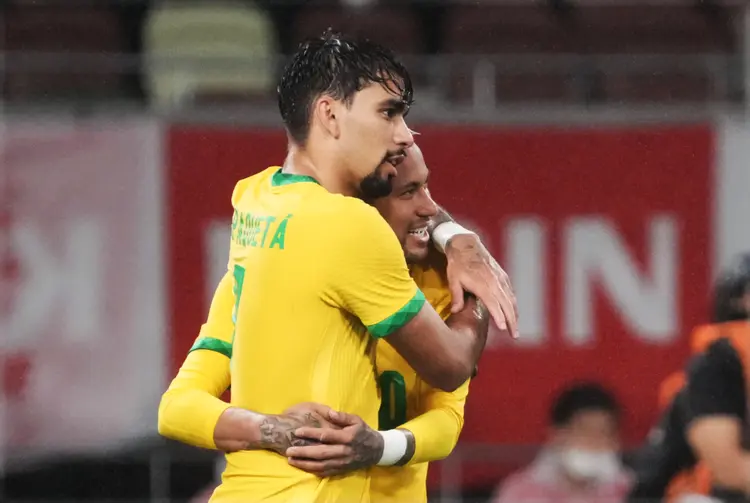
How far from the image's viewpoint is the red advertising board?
19.9 feet

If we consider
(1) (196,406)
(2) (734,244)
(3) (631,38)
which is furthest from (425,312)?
(3) (631,38)

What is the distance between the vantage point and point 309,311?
2.54 m

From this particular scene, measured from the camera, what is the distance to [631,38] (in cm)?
719

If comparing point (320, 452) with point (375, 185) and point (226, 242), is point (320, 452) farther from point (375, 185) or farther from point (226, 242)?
point (226, 242)

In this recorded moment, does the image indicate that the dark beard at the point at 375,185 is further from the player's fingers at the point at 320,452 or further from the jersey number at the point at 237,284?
the player's fingers at the point at 320,452

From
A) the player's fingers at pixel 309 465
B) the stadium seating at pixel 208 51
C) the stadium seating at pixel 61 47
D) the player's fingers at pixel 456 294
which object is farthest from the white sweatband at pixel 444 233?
the stadium seating at pixel 61 47

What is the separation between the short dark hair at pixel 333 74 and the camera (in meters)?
2.62

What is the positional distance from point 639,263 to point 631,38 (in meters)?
1.51

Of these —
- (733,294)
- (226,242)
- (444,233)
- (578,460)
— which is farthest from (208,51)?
(444,233)

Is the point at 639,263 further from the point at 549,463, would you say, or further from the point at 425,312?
the point at 425,312

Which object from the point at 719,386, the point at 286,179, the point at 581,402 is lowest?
the point at 581,402

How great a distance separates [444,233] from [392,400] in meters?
0.37

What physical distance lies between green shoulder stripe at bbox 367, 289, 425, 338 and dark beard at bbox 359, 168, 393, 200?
249mm

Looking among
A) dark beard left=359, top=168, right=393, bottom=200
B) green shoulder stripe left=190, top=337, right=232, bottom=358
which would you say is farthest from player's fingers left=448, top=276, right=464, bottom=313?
green shoulder stripe left=190, top=337, right=232, bottom=358
